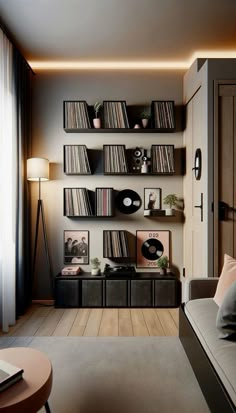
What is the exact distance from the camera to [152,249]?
3.67 m

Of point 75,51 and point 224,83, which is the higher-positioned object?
point 75,51

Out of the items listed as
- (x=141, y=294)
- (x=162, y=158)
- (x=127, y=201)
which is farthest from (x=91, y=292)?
(x=162, y=158)

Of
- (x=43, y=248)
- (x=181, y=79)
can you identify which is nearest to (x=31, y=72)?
(x=181, y=79)

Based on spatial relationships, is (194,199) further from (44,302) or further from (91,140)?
(44,302)

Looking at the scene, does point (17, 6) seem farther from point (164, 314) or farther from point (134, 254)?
point (164, 314)

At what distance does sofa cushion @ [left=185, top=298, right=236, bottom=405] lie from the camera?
135 centimetres

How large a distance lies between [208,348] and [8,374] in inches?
43.4

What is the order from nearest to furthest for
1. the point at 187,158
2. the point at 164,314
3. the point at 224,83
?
the point at 224,83 < the point at 164,314 < the point at 187,158

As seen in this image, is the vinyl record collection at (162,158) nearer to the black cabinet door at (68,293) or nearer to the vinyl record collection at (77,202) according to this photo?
the vinyl record collection at (77,202)

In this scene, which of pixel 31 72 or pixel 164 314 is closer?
pixel 164 314

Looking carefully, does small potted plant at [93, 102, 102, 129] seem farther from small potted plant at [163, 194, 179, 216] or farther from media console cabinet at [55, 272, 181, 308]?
media console cabinet at [55, 272, 181, 308]

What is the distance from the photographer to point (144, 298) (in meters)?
3.37

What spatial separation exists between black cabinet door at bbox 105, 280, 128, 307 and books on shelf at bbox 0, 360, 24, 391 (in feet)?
6.68

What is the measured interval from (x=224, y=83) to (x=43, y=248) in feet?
9.43
